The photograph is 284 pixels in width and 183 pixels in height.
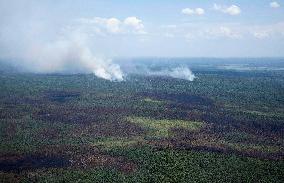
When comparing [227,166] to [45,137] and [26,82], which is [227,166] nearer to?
[45,137]

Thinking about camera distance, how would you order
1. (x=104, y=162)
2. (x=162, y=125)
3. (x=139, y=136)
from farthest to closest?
(x=162, y=125) → (x=139, y=136) → (x=104, y=162)

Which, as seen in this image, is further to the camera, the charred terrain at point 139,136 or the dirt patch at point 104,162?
the dirt patch at point 104,162

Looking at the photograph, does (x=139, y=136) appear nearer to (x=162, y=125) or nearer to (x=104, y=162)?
(x=162, y=125)

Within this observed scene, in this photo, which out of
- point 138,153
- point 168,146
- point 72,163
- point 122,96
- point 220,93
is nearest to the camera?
point 72,163

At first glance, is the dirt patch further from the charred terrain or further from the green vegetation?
the green vegetation

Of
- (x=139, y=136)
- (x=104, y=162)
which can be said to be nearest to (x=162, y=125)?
(x=139, y=136)

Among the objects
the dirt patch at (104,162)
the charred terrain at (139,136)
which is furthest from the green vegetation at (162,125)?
the dirt patch at (104,162)

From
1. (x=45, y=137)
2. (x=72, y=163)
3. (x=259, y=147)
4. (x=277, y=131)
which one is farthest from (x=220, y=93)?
(x=72, y=163)

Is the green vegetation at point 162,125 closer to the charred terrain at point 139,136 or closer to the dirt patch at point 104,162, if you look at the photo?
the charred terrain at point 139,136
